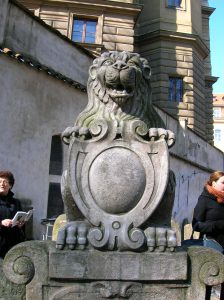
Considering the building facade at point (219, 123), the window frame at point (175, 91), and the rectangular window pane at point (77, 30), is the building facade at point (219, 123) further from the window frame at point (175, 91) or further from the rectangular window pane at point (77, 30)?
the rectangular window pane at point (77, 30)

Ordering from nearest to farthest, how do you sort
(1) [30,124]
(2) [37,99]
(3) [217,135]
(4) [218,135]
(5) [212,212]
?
(5) [212,212] < (1) [30,124] < (2) [37,99] < (4) [218,135] < (3) [217,135]

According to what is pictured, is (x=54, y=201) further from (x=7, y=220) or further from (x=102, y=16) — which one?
(x=102, y=16)

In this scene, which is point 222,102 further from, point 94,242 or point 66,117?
point 94,242

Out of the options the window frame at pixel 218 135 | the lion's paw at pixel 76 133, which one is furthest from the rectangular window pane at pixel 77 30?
the window frame at pixel 218 135

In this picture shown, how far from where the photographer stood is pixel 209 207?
3717 millimetres

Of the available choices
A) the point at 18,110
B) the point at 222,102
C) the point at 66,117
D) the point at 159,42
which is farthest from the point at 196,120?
the point at 222,102

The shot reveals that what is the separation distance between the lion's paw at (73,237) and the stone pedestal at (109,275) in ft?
0.26

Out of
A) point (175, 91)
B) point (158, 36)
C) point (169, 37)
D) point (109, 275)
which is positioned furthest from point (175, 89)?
point (109, 275)

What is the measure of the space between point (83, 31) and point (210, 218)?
53.6 feet

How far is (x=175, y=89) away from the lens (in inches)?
849

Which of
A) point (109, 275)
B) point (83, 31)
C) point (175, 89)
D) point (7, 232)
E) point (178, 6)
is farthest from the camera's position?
point (178, 6)

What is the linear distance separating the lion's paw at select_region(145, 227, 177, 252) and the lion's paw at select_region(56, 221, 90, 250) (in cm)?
49

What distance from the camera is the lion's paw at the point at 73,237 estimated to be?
289 centimetres

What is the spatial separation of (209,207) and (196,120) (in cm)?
1806
